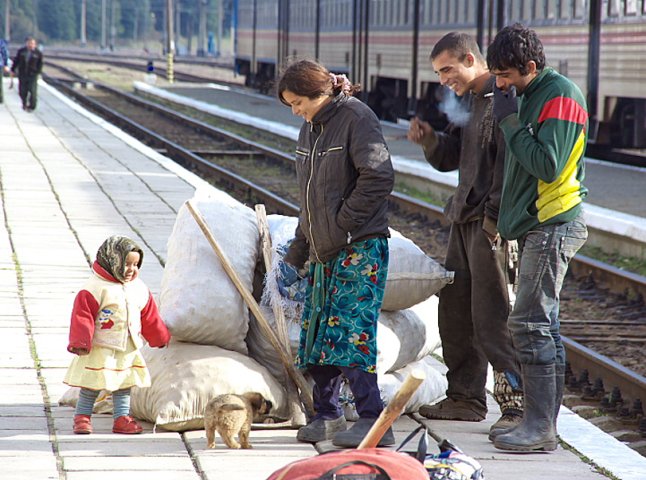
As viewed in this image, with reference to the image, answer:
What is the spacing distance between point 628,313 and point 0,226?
5352 mm

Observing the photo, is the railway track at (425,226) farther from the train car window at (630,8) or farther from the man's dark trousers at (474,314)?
the train car window at (630,8)

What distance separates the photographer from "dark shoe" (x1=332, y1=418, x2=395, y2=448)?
4699mm

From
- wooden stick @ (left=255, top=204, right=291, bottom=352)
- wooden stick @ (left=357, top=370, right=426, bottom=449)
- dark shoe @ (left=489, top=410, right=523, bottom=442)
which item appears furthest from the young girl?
wooden stick @ (left=357, top=370, right=426, bottom=449)

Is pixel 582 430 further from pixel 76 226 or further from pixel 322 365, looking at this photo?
pixel 76 226

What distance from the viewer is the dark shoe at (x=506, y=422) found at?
16.2ft

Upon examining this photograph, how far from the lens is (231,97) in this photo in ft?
126

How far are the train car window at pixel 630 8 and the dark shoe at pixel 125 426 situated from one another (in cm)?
1289

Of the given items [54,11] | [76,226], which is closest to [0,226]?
[76,226]

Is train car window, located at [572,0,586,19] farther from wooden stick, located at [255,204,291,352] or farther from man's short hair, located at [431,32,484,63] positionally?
man's short hair, located at [431,32,484,63]

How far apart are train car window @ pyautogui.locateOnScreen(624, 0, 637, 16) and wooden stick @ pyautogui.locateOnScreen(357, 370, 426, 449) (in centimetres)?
1417

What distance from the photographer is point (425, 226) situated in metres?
13.4

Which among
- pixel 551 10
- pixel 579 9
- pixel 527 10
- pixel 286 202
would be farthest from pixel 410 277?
pixel 527 10

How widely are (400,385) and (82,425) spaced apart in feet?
4.28

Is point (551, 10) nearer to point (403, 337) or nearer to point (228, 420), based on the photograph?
point (403, 337)
